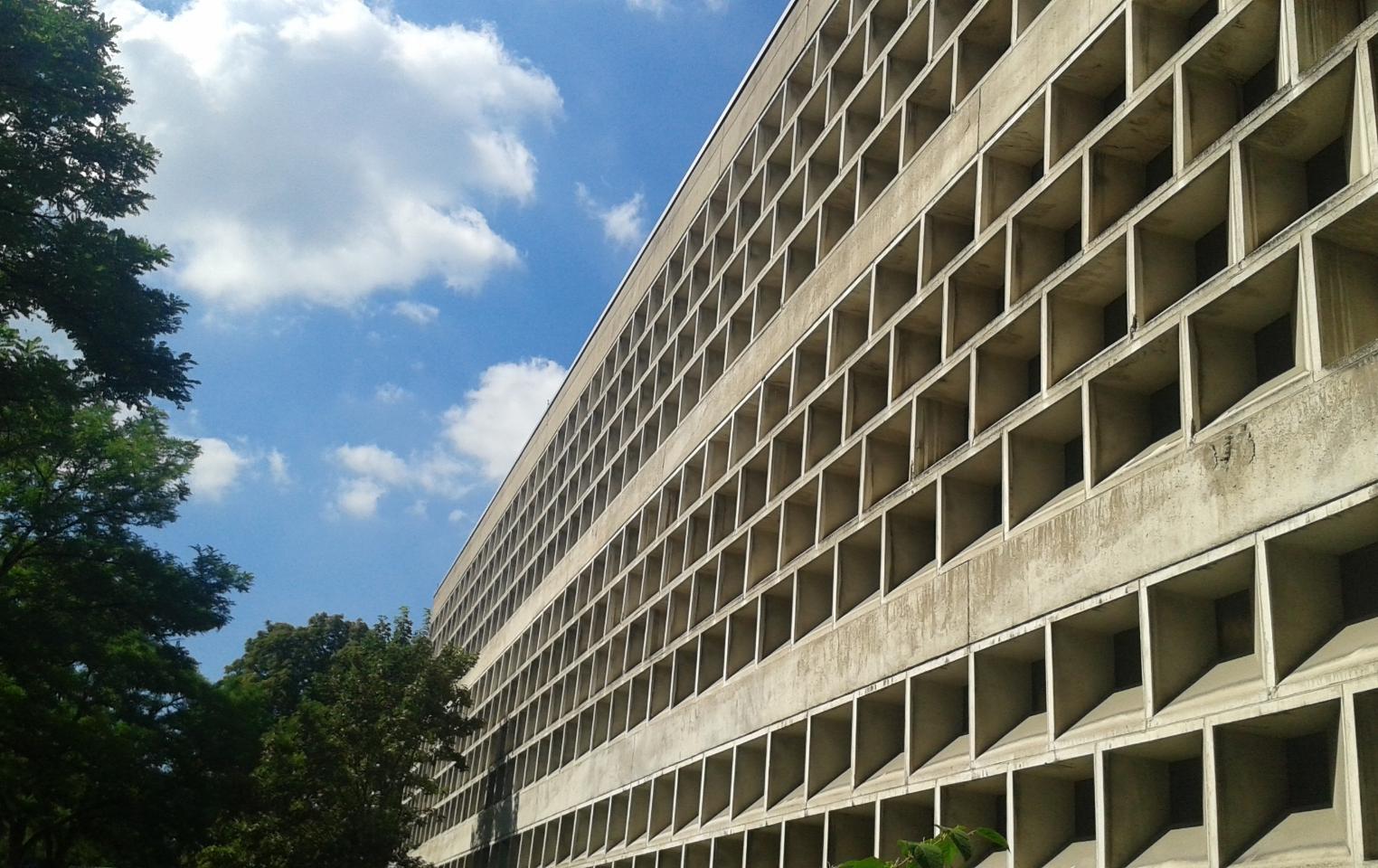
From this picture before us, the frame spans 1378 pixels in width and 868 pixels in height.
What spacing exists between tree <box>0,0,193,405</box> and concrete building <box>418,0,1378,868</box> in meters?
9.85

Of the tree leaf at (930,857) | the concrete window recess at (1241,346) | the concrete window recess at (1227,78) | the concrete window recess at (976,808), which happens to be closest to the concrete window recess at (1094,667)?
the concrete window recess at (976,808)

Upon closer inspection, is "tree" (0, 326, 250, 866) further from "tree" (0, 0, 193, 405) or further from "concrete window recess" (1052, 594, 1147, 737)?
"concrete window recess" (1052, 594, 1147, 737)

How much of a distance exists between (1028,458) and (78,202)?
53.4ft

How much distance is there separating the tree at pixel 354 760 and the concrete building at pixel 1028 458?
10.1 m

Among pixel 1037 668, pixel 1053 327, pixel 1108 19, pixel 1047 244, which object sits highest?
pixel 1108 19

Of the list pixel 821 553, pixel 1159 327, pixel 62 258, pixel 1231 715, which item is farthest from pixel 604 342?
pixel 1231 715

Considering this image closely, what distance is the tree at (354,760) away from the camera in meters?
32.0

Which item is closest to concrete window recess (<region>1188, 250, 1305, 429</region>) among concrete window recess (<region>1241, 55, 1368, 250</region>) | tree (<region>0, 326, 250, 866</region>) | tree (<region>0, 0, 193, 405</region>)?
concrete window recess (<region>1241, 55, 1368, 250</region>)

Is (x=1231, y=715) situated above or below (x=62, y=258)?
below

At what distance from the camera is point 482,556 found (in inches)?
1880

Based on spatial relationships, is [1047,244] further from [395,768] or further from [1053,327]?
[395,768]

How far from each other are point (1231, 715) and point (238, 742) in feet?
98.2

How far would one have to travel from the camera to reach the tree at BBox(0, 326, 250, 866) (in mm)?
26531

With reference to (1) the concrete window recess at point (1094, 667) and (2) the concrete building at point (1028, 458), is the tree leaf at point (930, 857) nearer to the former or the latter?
(2) the concrete building at point (1028, 458)
